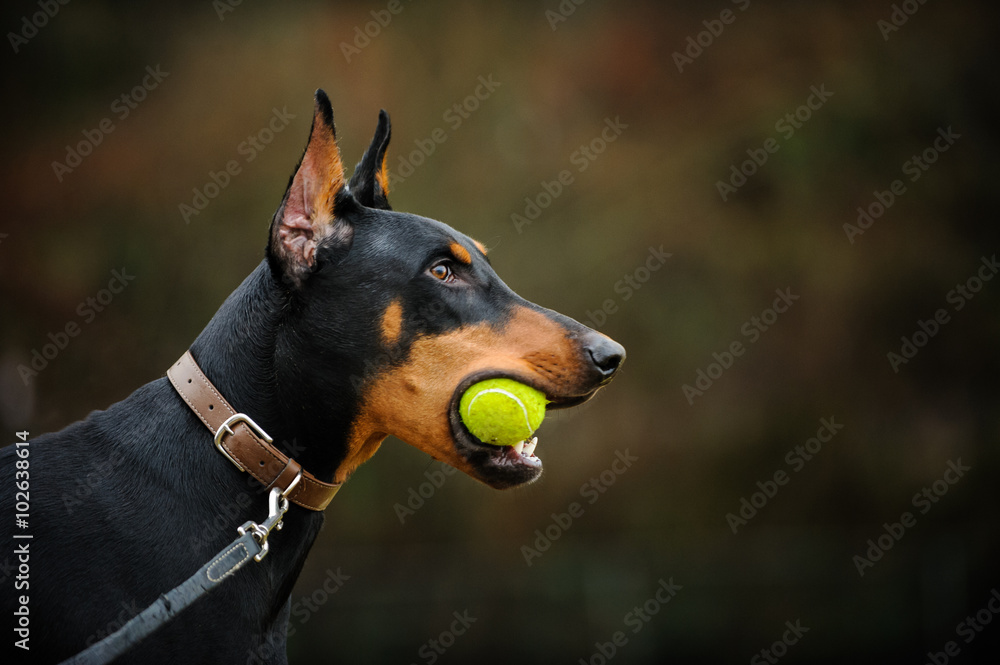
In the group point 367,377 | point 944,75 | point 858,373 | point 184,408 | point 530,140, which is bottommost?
point 184,408

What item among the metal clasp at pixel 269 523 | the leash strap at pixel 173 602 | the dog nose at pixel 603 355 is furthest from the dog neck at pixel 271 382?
the dog nose at pixel 603 355

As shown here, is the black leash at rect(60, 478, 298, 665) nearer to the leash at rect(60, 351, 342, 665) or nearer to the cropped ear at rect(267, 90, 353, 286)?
the leash at rect(60, 351, 342, 665)

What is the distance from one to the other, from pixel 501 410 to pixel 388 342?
1.59 feet

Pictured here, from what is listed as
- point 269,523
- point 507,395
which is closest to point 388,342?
point 507,395

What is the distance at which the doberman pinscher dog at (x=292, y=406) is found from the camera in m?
2.55

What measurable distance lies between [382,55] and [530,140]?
1953 mm

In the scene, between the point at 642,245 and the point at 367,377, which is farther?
the point at 642,245

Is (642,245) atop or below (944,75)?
below

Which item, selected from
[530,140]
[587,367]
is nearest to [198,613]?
[587,367]

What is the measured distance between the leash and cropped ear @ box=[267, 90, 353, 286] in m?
0.49

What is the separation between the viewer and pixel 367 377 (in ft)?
9.30

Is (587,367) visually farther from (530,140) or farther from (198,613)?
(530,140)

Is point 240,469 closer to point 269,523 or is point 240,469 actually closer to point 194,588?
point 269,523

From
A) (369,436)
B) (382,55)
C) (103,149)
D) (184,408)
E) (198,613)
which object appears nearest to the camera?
(198,613)
